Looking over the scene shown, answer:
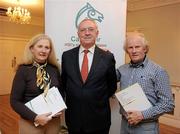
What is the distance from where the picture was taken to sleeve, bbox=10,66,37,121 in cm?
171

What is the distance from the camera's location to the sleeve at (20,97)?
1.71 m

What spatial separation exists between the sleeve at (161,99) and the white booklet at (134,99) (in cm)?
7

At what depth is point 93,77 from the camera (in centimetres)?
188

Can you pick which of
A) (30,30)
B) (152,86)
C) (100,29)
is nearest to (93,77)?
(152,86)

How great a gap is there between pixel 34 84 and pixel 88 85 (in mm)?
431

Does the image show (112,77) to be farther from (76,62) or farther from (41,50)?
(41,50)

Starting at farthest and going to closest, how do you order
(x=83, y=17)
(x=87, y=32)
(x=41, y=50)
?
(x=83, y=17)
(x=87, y=32)
(x=41, y=50)

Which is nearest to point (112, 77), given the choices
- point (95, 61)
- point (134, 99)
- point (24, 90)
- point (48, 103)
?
point (95, 61)

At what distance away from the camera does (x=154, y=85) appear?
171 cm

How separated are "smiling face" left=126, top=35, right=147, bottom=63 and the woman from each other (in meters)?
0.65

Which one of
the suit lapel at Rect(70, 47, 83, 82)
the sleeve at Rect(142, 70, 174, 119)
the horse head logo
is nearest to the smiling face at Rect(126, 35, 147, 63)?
the sleeve at Rect(142, 70, 174, 119)

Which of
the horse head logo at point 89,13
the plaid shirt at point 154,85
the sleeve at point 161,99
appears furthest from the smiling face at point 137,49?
the horse head logo at point 89,13

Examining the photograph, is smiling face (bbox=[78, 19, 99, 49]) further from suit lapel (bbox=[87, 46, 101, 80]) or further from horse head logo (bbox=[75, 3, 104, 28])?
horse head logo (bbox=[75, 3, 104, 28])

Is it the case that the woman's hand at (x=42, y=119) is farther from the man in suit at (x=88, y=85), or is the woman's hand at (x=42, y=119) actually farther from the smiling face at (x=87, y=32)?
the smiling face at (x=87, y=32)
